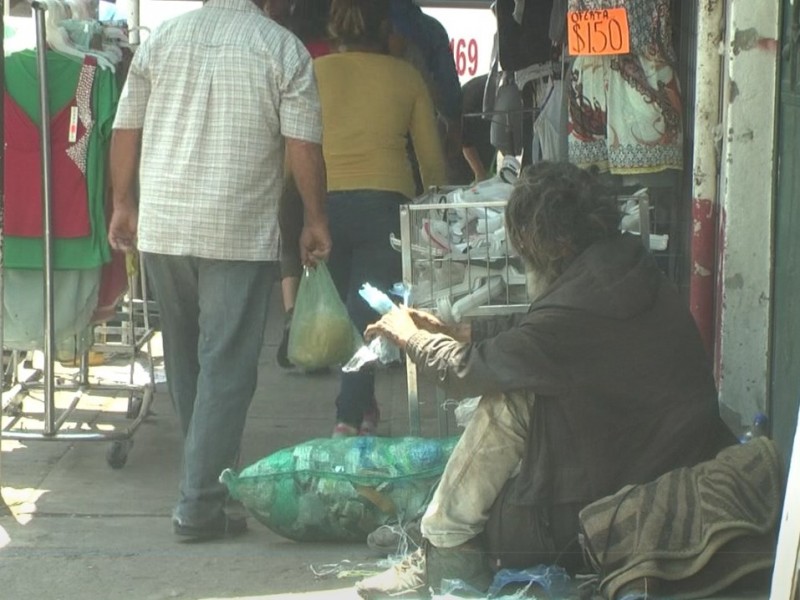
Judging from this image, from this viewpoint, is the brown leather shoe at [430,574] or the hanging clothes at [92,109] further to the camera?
the hanging clothes at [92,109]

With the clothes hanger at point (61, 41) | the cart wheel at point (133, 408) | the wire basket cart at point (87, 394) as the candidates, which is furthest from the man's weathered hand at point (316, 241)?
the cart wheel at point (133, 408)

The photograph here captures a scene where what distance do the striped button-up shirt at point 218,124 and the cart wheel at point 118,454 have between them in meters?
1.19

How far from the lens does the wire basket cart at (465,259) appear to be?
193 inches

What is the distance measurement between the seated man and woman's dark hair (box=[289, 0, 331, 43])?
11.8 ft

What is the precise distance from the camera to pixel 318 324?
5.27m

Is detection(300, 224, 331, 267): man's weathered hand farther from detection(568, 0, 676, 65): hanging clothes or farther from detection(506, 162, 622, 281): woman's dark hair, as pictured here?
detection(568, 0, 676, 65): hanging clothes

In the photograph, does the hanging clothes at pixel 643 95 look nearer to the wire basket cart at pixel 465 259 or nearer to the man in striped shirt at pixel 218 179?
the wire basket cart at pixel 465 259

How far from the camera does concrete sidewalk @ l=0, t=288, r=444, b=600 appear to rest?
14.8 feet

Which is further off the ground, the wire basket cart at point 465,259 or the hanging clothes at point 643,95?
the hanging clothes at point 643,95

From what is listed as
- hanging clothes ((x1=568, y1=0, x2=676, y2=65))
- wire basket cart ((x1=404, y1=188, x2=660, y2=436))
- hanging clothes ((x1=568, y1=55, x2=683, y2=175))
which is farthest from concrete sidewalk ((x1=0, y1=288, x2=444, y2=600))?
hanging clothes ((x1=568, y1=0, x2=676, y2=65))

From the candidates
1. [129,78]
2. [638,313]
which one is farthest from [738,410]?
[129,78]

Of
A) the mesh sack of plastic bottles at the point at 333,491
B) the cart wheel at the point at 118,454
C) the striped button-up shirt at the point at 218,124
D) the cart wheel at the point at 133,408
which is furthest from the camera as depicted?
the cart wheel at the point at 133,408

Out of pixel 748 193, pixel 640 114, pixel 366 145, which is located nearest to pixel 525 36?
pixel 366 145

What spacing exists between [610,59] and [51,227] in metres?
2.18
